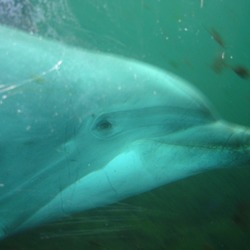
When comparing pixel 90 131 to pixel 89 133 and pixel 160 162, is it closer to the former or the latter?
pixel 89 133

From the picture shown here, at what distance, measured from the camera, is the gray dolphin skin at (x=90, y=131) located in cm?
242

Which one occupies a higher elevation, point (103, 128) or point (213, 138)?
point (103, 128)

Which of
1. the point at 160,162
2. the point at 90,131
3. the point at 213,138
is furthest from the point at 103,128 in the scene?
the point at 213,138

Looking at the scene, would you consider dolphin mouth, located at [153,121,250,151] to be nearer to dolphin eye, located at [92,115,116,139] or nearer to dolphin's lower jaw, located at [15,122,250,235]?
dolphin's lower jaw, located at [15,122,250,235]

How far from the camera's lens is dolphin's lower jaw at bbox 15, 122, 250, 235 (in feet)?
8.24

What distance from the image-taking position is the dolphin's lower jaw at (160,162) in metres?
2.51

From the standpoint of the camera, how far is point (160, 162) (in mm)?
2547

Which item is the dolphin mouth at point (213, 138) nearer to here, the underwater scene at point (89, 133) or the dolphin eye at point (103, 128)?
the underwater scene at point (89, 133)

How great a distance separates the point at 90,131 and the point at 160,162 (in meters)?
0.59

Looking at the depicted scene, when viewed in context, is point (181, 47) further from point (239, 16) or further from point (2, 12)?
point (2, 12)

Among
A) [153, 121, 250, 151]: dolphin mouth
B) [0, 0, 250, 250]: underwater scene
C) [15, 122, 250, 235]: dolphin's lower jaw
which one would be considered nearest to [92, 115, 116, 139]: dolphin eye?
[0, 0, 250, 250]: underwater scene

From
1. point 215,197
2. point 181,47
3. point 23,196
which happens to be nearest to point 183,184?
point 215,197

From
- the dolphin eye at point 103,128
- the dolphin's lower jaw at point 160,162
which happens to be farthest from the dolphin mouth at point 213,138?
the dolphin eye at point 103,128

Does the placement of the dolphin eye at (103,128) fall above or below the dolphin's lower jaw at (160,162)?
above
